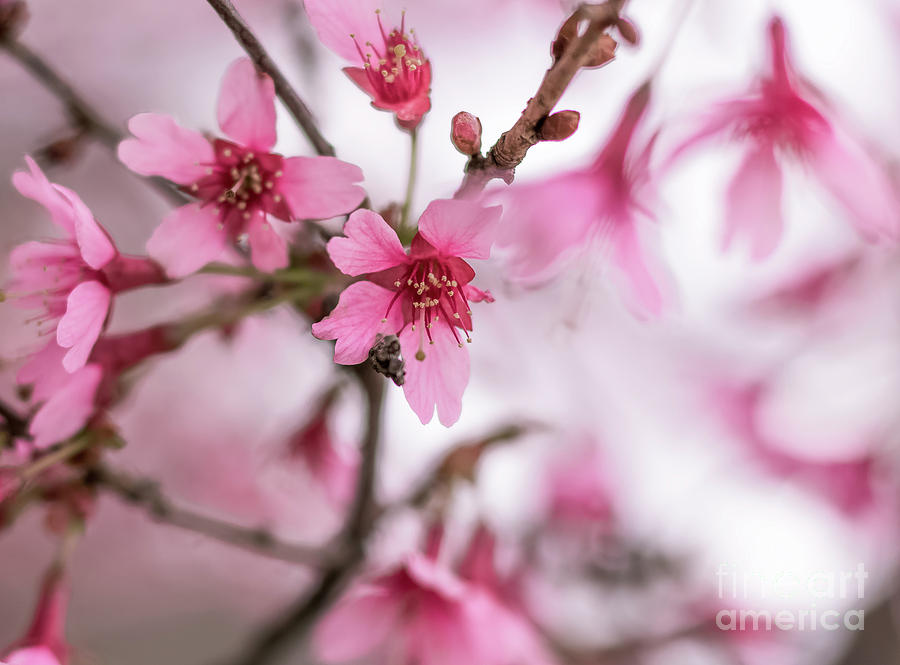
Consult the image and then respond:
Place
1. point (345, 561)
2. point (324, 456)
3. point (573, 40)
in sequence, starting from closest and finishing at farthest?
point (573, 40) → point (345, 561) → point (324, 456)

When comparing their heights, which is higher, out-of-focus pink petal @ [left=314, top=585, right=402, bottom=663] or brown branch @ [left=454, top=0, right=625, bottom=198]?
brown branch @ [left=454, top=0, right=625, bottom=198]

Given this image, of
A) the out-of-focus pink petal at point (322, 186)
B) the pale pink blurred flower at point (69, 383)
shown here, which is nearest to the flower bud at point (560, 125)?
the out-of-focus pink petal at point (322, 186)

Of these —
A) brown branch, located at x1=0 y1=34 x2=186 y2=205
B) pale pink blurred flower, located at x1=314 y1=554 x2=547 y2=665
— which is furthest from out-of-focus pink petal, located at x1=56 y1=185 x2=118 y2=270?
pale pink blurred flower, located at x1=314 y1=554 x2=547 y2=665

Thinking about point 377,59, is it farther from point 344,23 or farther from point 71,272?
point 71,272

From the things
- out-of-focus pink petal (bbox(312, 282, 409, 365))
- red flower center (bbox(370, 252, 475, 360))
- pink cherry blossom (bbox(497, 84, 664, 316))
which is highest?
out-of-focus pink petal (bbox(312, 282, 409, 365))

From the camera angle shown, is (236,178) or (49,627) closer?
(236,178)

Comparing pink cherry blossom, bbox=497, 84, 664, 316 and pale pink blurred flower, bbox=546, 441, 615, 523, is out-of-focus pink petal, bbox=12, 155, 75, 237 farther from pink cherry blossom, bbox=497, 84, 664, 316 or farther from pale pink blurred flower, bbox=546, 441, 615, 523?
pale pink blurred flower, bbox=546, 441, 615, 523

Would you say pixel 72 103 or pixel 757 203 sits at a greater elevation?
pixel 72 103

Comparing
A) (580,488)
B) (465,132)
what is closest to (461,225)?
(465,132)
